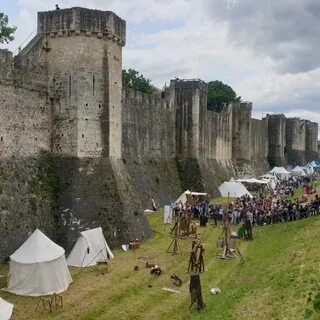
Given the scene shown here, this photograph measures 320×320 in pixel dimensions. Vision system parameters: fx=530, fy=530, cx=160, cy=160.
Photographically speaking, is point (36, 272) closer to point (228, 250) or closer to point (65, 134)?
point (65, 134)

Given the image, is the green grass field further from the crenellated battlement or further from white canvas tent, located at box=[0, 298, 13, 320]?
the crenellated battlement

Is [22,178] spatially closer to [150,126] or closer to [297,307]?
[297,307]

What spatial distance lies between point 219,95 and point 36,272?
68.0 m

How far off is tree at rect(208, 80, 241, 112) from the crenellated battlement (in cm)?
5923

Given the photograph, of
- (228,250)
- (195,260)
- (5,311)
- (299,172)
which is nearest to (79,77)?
(195,260)

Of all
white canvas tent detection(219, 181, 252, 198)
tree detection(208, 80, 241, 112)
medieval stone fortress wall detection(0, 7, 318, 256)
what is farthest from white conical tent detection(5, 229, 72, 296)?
tree detection(208, 80, 241, 112)

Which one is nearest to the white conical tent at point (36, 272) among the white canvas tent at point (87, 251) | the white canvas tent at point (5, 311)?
the white canvas tent at point (87, 251)

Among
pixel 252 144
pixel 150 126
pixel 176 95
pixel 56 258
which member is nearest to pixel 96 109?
pixel 56 258

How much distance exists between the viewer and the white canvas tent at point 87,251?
66.6ft

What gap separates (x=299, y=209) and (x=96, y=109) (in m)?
13.0

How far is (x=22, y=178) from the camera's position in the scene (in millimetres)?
21422

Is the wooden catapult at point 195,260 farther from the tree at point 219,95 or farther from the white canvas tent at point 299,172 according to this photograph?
the tree at point 219,95

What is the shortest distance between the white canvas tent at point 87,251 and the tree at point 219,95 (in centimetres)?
6313

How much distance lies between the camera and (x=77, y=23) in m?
23.0
